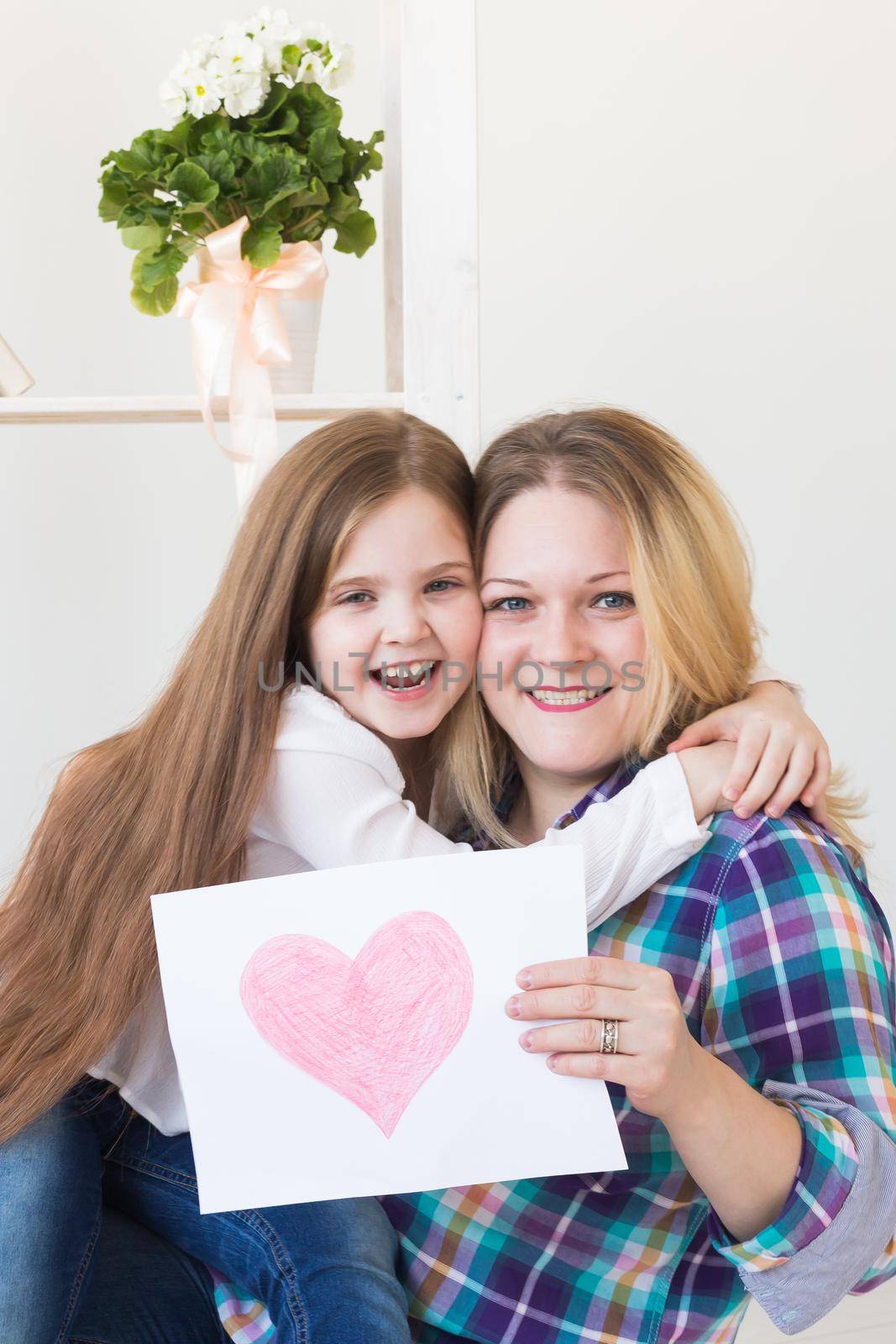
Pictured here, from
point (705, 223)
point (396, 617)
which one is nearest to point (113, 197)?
point (396, 617)

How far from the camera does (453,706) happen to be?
1656 millimetres

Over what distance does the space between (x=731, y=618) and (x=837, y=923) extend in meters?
0.39

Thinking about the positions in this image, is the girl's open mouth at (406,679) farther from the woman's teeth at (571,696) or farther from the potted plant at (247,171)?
the potted plant at (247,171)

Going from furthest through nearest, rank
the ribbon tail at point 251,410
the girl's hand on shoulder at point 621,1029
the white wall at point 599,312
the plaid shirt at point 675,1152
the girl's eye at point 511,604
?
the white wall at point 599,312, the ribbon tail at point 251,410, the girl's eye at point 511,604, the plaid shirt at point 675,1152, the girl's hand on shoulder at point 621,1029

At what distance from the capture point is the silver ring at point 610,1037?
1062mm

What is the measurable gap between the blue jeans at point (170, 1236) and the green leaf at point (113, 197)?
1.15m

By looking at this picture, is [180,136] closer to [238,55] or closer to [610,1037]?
[238,55]

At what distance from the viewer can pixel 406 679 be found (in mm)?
1538

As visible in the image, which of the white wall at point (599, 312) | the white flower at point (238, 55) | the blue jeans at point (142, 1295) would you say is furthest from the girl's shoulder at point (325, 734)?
the white wall at point (599, 312)

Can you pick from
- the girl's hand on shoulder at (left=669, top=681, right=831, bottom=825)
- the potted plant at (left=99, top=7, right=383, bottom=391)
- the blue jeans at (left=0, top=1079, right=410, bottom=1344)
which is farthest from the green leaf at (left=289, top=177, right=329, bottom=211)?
the blue jeans at (left=0, top=1079, right=410, bottom=1344)

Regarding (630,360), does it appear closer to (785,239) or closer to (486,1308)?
(785,239)

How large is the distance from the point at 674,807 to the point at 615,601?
284 millimetres

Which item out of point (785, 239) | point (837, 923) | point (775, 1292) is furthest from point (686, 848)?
point (785, 239)

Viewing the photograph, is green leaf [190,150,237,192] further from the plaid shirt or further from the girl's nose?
the plaid shirt
